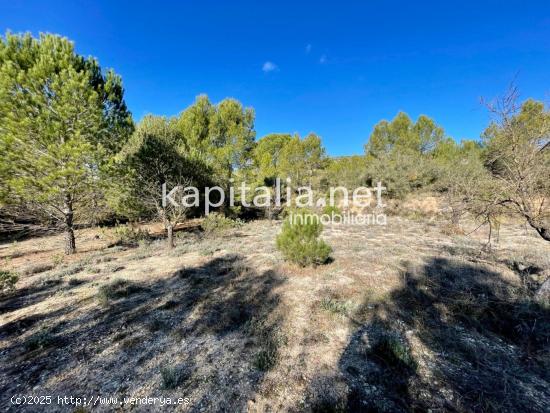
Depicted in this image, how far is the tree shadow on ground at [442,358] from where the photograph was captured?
2.61 meters

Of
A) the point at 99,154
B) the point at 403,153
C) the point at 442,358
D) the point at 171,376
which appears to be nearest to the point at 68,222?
the point at 99,154

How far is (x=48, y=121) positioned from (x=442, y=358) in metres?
10.9

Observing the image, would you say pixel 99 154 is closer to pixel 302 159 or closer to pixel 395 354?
pixel 395 354

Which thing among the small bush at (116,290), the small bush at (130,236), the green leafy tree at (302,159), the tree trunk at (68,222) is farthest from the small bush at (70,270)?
the green leafy tree at (302,159)

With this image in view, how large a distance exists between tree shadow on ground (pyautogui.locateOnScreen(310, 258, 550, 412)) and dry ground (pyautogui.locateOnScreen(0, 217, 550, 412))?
2cm

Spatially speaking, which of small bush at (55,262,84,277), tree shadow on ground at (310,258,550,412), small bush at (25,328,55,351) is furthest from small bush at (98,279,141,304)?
tree shadow on ground at (310,258,550,412)

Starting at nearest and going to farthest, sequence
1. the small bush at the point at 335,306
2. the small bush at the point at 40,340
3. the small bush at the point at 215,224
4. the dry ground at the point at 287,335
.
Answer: the dry ground at the point at 287,335 → the small bush at the point at 40,340 → the small bush at the point at 335,306 → the small bush at the point at 215,224

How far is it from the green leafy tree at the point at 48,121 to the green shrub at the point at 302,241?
6505mm

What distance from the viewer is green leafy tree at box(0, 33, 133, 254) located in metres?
6.86

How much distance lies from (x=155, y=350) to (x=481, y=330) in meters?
5.23

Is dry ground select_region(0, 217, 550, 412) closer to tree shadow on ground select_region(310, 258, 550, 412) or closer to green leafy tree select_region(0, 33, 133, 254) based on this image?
tree shadow on ground select_region(310, 258, 550, 412)

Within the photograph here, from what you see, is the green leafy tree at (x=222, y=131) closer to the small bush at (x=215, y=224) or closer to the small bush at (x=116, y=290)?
the small bush at (x=215, y=224)

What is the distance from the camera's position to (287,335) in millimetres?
3842

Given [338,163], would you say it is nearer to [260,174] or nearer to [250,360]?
[260,174]
